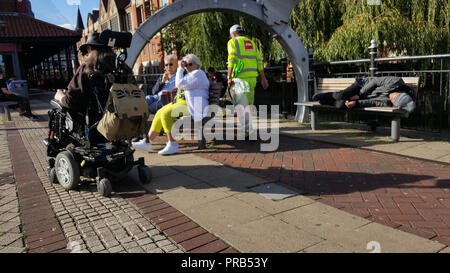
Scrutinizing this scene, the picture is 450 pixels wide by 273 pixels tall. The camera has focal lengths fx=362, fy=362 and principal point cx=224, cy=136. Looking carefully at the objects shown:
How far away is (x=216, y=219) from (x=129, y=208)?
3.26 feet

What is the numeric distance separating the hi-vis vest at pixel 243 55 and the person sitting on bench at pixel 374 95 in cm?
148

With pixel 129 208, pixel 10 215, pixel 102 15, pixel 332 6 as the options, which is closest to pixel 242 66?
pixel 129 208

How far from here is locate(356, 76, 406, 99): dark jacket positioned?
230 inches

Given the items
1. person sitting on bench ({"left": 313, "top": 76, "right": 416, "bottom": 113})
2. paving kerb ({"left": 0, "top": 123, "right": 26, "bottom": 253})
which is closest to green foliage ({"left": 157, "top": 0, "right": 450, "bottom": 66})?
person sitting on bench ({"left": 313, "top": 76, "right": 416, "bottom": 113})

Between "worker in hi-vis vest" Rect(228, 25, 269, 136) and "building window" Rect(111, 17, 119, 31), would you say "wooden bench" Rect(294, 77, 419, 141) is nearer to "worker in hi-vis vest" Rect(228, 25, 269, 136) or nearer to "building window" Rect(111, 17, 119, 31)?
"worker in hi-vis vest" Rect(228, 25, 269, 136)

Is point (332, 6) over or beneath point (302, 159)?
over

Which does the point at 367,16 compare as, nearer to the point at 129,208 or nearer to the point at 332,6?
the point at 332,6

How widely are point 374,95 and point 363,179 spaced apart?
2448 mm

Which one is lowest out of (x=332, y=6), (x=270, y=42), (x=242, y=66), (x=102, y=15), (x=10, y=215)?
(x=10, y=215)

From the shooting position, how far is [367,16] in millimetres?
9484

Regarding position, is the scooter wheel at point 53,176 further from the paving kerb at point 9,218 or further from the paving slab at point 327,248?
the paving slab at point 327,248

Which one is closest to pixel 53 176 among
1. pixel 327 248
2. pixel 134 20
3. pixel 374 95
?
pixel 327 248

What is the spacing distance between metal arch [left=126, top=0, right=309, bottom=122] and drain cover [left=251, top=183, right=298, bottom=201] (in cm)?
381

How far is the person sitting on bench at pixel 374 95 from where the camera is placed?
18.6 feet
